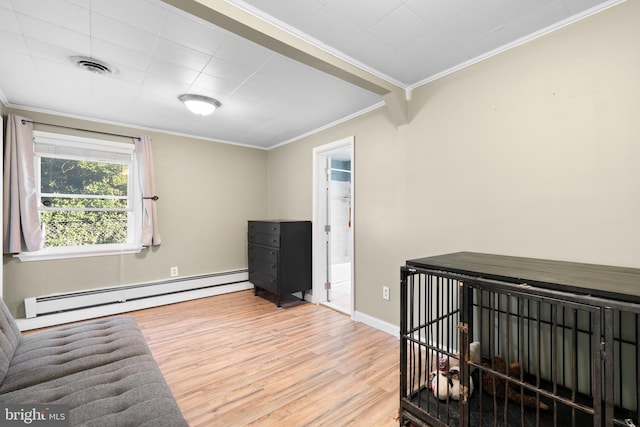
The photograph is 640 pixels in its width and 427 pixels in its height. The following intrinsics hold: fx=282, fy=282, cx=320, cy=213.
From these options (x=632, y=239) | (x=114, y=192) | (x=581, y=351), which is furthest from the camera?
(x=114, y=192)

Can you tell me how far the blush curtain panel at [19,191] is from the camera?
287cm

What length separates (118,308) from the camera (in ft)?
11.4

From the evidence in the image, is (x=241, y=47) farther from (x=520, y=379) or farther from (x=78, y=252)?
(x=78, y=252)

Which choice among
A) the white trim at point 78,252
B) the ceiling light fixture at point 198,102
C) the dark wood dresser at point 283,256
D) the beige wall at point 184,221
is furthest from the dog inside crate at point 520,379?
the white trim at point 78,252

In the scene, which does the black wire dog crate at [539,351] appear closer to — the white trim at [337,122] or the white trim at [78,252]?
the white trim at [337,122]

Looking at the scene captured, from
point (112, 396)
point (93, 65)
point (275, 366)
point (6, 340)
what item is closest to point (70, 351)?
point (6, 340)

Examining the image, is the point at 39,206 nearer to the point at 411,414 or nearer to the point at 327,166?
the point at 327,166

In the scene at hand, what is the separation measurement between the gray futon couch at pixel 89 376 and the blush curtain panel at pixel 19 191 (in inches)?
69.1

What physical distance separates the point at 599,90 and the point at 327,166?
2705mm

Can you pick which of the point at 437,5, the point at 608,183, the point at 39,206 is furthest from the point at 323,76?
the point at 39,206

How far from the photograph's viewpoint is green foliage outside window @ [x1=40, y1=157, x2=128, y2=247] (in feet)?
10.6

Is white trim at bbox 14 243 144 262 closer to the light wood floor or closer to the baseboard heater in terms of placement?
the baseboard heater

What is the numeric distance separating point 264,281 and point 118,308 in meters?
1.77

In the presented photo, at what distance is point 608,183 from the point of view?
158 cm
